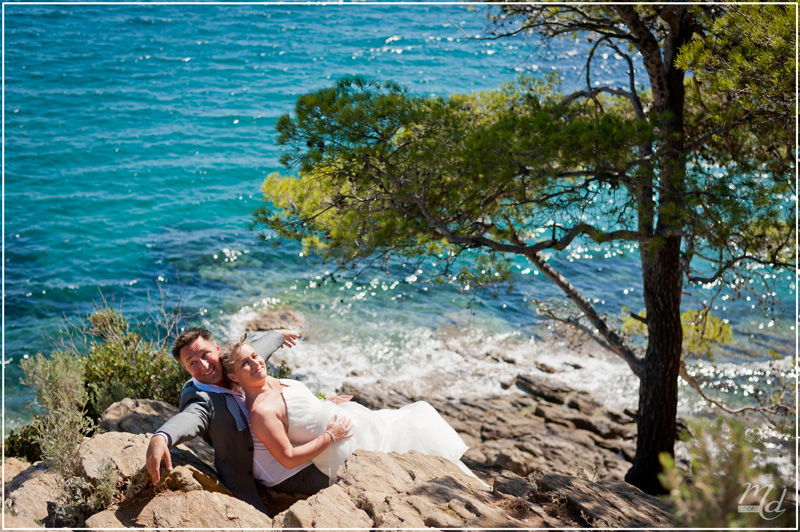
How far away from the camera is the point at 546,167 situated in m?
A: 6.25

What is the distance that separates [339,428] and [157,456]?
4.09ft

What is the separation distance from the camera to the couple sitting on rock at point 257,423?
3.95 meters

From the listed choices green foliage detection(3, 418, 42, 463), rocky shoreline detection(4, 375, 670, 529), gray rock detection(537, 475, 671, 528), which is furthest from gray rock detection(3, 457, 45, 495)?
gray rock detection(537, 475, 671, 528)

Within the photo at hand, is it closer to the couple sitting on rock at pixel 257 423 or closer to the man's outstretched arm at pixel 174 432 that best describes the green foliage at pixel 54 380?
the couple sitting on rock at pixel 257 423

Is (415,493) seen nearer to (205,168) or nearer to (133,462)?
(133,462)

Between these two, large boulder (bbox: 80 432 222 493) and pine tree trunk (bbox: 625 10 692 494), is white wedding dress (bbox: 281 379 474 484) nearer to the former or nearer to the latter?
large boulder (bbox: 80 432 222 493)

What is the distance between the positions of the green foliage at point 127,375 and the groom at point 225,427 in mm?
2747

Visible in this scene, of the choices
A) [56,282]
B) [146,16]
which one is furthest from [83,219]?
[146,16]

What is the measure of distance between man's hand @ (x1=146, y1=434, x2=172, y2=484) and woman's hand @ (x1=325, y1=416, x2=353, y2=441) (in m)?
1.11

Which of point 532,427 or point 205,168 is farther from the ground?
point 205,168

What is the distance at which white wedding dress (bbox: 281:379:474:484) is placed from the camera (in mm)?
4133

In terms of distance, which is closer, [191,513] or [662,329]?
[191,513]

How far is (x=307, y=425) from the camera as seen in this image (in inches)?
163

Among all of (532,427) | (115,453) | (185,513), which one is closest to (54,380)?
(115,453)
